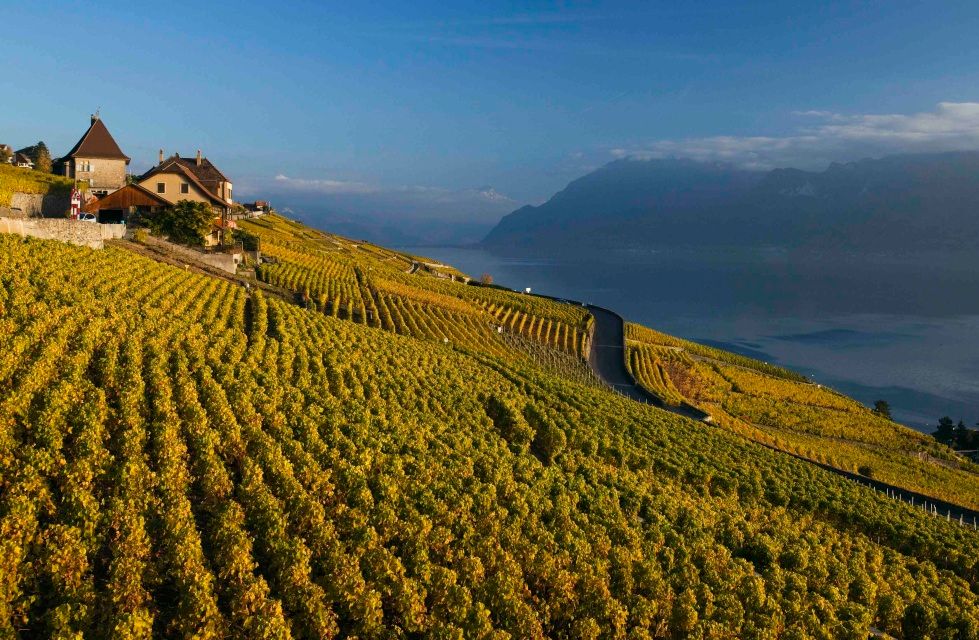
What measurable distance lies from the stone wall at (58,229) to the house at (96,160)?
84.9 ft

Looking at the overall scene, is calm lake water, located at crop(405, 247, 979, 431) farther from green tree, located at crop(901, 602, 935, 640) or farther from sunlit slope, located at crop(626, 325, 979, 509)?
green tree, located at crop(901, 602, 935, 640)

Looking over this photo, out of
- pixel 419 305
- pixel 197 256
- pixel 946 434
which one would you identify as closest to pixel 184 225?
pixel 197 256

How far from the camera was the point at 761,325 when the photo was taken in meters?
140

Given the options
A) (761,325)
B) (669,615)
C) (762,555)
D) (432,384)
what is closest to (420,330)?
(432,384)

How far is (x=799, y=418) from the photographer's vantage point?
5788 centimetres

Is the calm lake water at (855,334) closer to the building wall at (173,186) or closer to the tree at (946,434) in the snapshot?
the tree at (946,434)

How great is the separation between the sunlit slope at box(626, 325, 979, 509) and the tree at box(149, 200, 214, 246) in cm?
3944

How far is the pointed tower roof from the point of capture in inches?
2164

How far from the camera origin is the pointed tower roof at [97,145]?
180ft

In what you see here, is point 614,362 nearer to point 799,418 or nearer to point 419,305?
point 799,418

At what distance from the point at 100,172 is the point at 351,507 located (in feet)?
183

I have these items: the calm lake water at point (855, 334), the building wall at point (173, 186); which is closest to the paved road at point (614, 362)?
the calm lake water at point (855, 334)

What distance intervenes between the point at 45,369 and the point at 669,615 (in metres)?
16.3

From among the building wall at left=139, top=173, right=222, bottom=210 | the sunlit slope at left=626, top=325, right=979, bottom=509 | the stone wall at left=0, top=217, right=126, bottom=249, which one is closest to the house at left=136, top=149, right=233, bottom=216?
the building wall at left=139, top=173, right=222, bottom=210
